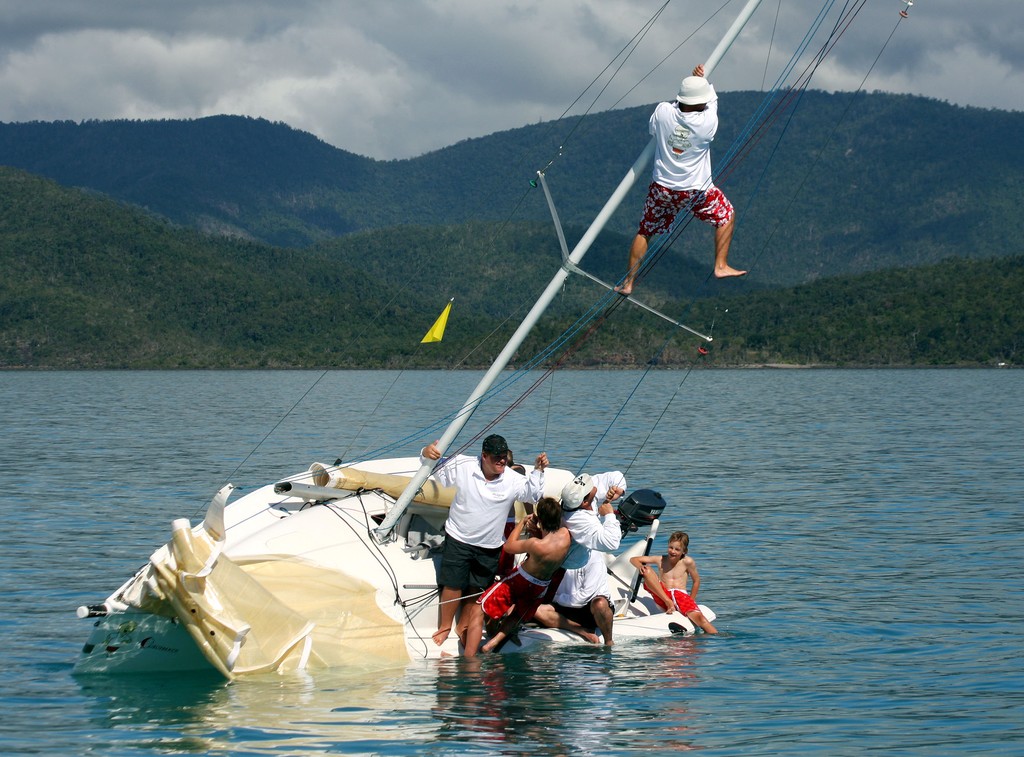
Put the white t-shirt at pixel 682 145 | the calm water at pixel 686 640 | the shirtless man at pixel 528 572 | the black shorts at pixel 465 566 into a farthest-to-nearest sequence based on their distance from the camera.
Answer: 1. the black shorts at pixel 465 566
2. the shirtless man at pixel 528 572
3. the white t-shirt at pixel 682 145
4. the calm water at pixel 686 640

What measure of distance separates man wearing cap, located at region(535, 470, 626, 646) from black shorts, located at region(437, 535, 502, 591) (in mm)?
837

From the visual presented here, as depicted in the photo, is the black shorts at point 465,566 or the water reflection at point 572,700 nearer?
the water reflection at point 572,700

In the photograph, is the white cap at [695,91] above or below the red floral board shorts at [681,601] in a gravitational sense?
above

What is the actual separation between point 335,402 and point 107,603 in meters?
59.7

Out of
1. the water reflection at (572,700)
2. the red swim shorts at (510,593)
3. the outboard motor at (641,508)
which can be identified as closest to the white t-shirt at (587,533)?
the red swim shorts at (510,593)

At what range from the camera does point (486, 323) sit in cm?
17338

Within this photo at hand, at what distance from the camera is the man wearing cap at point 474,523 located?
12.7 meters

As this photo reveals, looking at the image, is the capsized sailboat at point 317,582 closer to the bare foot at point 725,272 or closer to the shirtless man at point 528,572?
the shirtless man at point 528,572

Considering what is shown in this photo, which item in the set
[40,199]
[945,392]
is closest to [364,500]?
[945,392]

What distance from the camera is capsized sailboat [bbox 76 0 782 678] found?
1176 cm

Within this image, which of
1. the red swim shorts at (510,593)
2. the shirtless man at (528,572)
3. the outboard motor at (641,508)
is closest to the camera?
the shirtless man at (528,572)

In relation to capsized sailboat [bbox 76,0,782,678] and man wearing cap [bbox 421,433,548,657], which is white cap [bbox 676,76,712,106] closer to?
capsized sailboat [bbox 76,0,782,678]

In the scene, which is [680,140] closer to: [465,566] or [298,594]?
[465,566]

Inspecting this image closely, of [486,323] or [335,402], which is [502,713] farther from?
[486,323]
